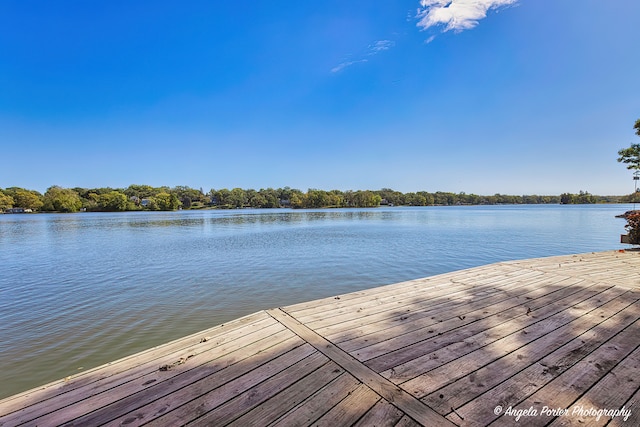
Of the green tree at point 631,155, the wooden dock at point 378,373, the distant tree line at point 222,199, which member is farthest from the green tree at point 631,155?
the distant tree line at point 222,199

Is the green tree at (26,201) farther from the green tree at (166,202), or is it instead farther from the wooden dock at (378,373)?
the wooden dock at (378,373)

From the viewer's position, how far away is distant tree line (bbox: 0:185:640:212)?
7912cm

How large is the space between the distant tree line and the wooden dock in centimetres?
9797

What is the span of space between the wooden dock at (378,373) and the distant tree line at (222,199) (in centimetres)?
9797

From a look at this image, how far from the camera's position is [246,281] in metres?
7.79

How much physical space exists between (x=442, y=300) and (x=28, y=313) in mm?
7648

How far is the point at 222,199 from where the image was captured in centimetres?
11475

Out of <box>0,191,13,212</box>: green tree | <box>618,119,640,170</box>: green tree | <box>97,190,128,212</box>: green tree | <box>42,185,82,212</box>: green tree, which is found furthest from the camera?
<box>97,190,128,212</box>: green tree

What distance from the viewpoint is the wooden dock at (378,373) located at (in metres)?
1.64

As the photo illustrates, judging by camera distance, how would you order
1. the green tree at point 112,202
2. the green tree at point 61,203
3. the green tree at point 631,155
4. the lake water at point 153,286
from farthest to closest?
1. the green tree at point 112,202
2. the green tree at point 61,203
3. the green tree at point 631,155
4. the lake water at point 153,286

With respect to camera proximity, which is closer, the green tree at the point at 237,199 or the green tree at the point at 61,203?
the green tree at the point at 61,203

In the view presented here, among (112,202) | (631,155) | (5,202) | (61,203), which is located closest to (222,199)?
(112,202)

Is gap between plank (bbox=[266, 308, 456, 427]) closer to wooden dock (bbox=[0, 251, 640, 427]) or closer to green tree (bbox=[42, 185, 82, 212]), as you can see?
wooden dock (bbox=[0, 251, 640, 427])

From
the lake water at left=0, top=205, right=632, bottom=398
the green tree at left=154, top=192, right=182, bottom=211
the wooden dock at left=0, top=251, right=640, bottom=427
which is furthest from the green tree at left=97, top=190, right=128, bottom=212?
the wooden dock at left=0, top=251, right=640, bottom=427
